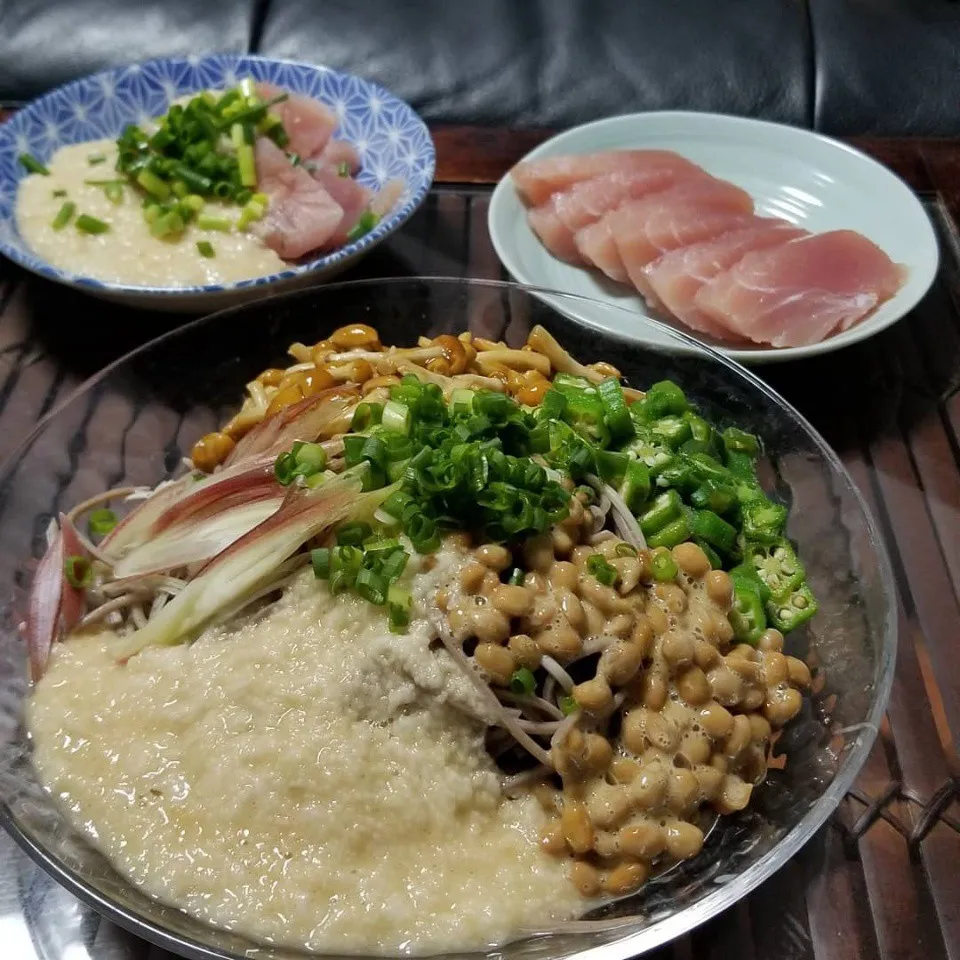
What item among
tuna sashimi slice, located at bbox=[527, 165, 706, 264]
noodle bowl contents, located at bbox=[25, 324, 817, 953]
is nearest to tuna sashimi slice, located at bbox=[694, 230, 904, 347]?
tuna sashimi slice, located at bbox=[527, 165, 706, 264]

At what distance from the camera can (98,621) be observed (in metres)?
1.71

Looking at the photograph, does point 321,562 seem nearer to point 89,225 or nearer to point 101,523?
point 101,523

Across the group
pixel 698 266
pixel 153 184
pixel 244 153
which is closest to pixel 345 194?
pixel 244 153

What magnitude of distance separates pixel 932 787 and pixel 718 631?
0.62 meters

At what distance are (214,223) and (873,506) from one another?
203cm

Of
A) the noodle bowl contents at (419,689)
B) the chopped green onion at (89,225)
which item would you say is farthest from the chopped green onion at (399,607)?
the chopped green onion at (89,225)

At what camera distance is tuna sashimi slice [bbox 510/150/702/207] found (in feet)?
9.54

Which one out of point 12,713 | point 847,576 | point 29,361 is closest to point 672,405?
point 847,576

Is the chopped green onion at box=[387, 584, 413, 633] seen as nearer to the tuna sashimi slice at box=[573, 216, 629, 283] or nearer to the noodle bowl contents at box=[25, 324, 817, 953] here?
the noodle bowl contents at box=[25, 324, 817, 953]

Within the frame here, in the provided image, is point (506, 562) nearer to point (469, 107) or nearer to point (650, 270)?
point (650, 270)

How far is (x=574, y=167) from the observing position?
2963 millimetres

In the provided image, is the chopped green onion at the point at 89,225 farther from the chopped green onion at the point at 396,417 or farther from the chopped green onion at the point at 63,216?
the chopped green onion at the point at 396,417

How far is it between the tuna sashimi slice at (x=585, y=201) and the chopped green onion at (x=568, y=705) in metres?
1.79

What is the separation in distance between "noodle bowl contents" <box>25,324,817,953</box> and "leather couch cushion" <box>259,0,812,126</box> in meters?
2.86
